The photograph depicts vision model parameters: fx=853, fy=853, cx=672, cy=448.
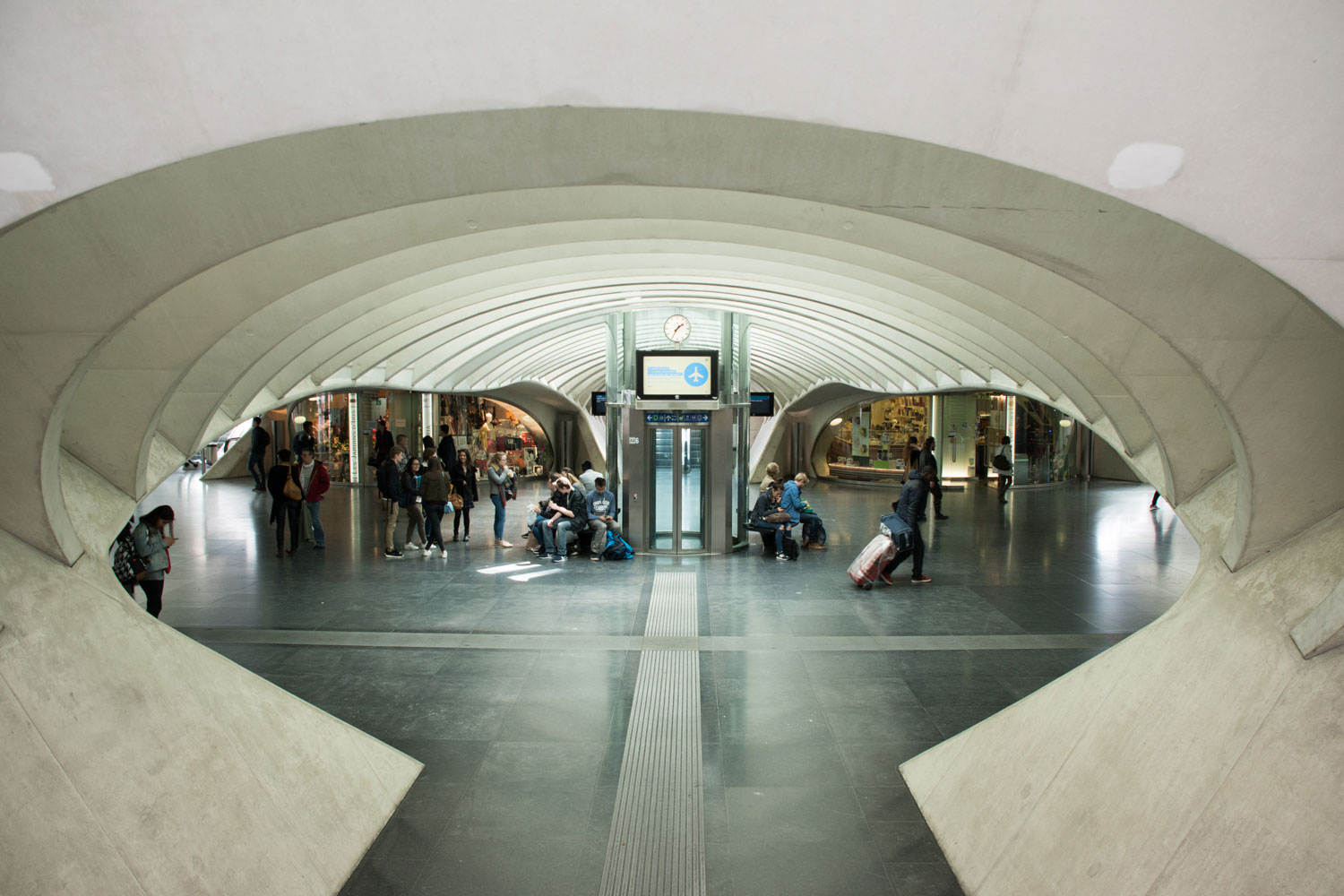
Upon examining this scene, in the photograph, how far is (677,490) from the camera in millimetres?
14344

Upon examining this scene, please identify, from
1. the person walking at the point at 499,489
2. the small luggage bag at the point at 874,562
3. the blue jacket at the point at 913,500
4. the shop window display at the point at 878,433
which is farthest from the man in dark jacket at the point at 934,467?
the shop window display at the point at 878,433

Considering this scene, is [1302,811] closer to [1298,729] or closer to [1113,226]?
[1298,729]

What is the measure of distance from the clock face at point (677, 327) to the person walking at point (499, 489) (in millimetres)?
3823

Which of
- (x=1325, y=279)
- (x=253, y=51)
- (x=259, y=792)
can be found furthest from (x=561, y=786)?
(x=1325, y=279)

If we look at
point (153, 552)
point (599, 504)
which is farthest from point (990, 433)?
point (153, 552)

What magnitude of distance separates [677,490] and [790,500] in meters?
1.89

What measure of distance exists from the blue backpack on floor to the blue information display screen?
2.49m

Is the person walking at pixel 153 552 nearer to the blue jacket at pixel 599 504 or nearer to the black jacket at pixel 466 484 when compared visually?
the blue jacket at pixel 599 504

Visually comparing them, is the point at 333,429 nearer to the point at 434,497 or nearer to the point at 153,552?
the point at 434,497

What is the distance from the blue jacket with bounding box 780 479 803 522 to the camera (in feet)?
45.6

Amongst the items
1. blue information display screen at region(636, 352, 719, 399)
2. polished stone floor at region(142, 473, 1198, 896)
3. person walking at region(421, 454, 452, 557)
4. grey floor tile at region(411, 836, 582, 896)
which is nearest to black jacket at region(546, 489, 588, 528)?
polished stone floor at region(142, 473, 1198, 896)

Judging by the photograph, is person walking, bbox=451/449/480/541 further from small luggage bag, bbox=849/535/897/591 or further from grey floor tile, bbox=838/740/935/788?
grey floor tile, bbox=838/740/935/788

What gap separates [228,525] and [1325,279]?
18.2m

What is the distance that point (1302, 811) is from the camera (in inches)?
123
